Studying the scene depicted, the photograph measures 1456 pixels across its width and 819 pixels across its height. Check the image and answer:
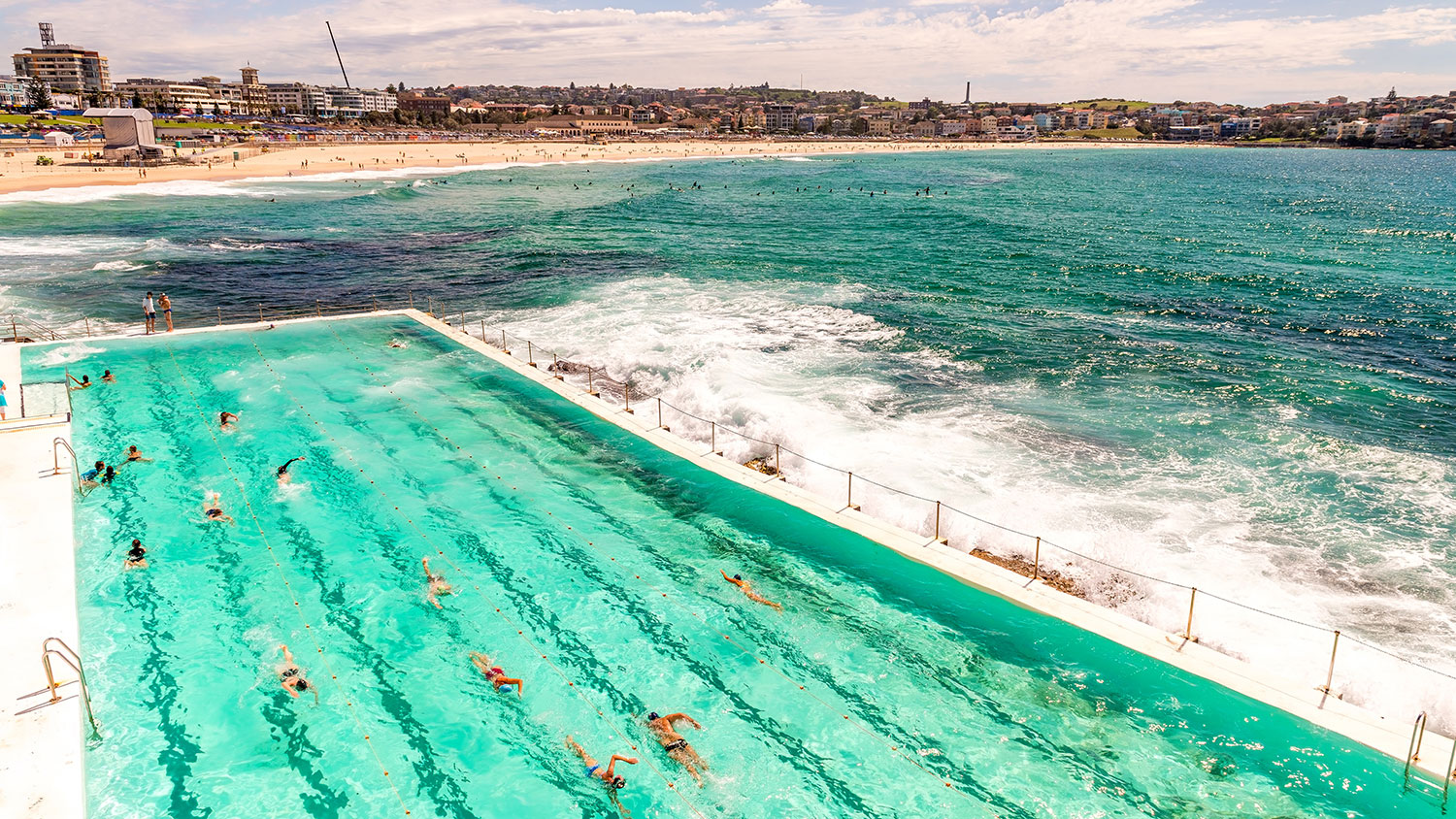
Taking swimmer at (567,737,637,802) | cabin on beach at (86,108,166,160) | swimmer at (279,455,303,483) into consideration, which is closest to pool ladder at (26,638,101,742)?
swimmer at (567,737,637,802)

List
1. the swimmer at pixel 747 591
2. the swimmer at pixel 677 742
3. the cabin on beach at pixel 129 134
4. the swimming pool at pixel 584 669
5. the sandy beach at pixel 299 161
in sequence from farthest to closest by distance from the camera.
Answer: the cabin on beach at pixel 129 134 < the sandy beach at pixel 299 161 < the swimmer at pixel 747 591 < the swimmer at pixel 677 742 < the swimming pool at pixel 584 669

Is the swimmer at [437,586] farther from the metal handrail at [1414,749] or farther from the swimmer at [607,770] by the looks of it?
the metal handrail at [1414,749]

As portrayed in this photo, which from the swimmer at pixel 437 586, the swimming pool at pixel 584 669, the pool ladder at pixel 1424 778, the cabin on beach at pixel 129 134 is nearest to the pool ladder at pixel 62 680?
the swimming pool at pixel 584 669

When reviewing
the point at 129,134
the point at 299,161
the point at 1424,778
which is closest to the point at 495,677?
the point at 1424,778

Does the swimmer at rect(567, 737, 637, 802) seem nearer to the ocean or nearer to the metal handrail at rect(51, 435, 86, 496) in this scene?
the ocean

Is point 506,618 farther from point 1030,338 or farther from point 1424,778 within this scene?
point 1030,338

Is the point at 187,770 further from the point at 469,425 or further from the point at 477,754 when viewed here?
the point at 469,425
